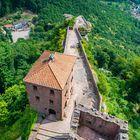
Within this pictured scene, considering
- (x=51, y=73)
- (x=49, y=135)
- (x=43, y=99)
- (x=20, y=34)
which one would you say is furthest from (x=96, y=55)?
(x=20, y=34)

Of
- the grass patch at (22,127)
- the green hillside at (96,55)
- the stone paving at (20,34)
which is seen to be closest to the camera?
the grass patch at (22,127)

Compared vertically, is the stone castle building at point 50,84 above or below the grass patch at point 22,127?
above

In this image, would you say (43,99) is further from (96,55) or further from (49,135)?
(96,55)

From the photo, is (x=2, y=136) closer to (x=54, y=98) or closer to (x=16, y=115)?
(x=16, y=115)

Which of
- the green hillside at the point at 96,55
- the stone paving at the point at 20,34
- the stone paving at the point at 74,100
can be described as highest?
the stone paving at the point at 74,100

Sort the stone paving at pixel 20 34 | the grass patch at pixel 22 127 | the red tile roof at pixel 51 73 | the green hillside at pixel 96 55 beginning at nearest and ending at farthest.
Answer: the red tile roof at pixel 51 73 < the grass patch at pixel 22 127 < the green hillside at pixel 96 55 < the stone paving at pixel 20 34

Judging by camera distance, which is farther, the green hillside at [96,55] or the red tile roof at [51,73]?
the green hillside at [96,55]

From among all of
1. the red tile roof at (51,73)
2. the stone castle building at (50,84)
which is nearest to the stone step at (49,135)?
the stone castle building at (50,84)

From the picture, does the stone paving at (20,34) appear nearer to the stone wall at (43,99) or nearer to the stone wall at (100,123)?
the stone wall at (43,99)
